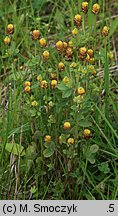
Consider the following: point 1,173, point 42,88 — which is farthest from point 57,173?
point 42,88

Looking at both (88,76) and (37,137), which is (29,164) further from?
(88,76)

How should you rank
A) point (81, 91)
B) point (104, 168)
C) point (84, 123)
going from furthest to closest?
point (104, 168) < point (84, 123) < point (81, 91)

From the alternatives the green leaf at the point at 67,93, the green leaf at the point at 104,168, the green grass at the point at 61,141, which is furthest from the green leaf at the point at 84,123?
the green leaf at the point at 104,168

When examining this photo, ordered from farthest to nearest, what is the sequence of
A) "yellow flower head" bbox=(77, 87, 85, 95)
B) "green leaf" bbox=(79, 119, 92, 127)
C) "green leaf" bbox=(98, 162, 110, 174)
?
"green leaf" bbox=(98, 162, 110, 174) → "green leaf" bbox=(79, 119, 92, 127) → "yellow flower head" bbox=(77, 87, 85, 95)

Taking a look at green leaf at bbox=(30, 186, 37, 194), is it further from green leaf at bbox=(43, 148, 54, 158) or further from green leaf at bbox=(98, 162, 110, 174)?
green leaf at bbox=(98, 162, 110, 174)

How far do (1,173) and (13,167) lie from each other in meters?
0.05

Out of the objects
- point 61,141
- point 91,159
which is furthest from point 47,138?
point 91,159

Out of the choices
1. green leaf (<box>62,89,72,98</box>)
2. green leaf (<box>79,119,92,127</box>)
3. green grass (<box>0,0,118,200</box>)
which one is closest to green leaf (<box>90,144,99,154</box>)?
green grass (<box>0,0,118,200</box>)

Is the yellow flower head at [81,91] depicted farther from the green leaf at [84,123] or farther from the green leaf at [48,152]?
the green leaf at [48,152]

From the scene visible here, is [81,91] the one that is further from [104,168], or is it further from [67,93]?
[104,168]

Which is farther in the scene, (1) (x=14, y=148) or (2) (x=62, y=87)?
(1) (x=14, y=148)

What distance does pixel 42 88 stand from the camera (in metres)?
1.91

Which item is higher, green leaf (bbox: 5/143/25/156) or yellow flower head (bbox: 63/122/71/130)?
yellow flower head (bbox: 63/122/71/130)

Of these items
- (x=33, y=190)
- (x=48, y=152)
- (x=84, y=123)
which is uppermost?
(x=84, y=123)
